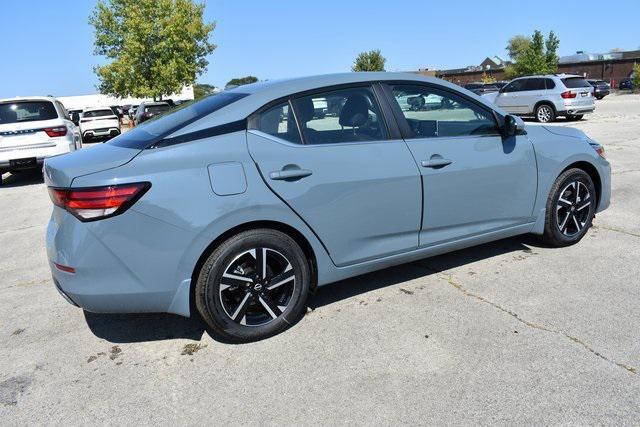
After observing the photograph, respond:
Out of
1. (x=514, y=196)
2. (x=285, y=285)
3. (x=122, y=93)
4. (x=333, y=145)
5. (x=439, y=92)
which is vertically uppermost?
(x=122, y=93)

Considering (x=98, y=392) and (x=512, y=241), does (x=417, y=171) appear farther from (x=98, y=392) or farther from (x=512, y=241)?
(x=98, y=392)

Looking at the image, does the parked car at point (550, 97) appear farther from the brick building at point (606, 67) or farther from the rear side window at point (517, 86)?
the brick building at point (606, 67)

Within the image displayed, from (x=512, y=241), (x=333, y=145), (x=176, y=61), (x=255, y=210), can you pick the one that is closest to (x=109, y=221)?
(x=255, y=210)

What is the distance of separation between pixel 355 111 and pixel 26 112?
912 cm

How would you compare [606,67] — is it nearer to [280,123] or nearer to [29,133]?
[29,133]

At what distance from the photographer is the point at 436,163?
11.8 ft

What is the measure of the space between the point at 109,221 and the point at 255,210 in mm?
796

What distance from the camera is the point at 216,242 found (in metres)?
2.98

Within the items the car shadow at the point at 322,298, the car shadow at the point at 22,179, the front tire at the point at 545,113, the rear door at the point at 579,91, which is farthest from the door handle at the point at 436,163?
the front tire at the point at 545,113

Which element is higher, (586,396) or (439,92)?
(439,92)

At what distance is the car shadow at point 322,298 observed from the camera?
3.40 meters

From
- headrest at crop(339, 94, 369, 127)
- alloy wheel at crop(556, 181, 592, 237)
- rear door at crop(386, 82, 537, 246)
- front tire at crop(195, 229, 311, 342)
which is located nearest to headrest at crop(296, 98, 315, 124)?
headrest at crop(339, 94, 369, 127)

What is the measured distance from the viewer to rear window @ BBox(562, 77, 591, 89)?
59.2ft

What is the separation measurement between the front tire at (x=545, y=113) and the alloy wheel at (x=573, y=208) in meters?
15.3
